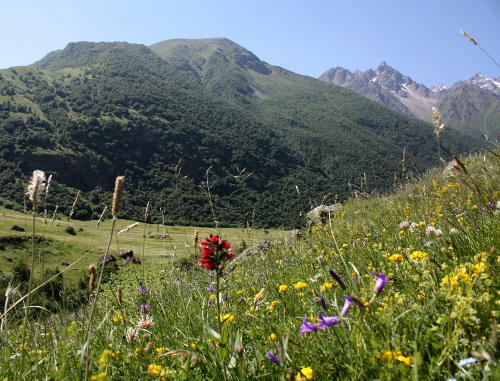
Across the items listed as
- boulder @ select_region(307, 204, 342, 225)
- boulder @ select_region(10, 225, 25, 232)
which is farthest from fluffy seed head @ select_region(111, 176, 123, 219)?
boulder @ select_region(10, 225, 25, 232)

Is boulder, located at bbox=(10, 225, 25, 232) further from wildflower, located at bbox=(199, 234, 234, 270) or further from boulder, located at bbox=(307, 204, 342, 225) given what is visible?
wildflower, located at bbox=(199, 234, 234, 270)

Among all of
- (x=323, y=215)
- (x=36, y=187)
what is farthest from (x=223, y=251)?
(x=323, y=215)

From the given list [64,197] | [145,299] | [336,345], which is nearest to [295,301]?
[336,345]

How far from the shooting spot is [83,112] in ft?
557

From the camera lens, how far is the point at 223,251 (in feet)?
5.18

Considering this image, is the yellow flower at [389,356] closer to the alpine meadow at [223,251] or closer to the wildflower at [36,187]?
the alpine meadow at [223,251]

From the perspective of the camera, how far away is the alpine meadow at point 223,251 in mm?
1374

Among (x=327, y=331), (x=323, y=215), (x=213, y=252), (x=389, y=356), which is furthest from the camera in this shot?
(x=323, y=215)

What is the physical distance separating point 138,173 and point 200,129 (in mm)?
56724

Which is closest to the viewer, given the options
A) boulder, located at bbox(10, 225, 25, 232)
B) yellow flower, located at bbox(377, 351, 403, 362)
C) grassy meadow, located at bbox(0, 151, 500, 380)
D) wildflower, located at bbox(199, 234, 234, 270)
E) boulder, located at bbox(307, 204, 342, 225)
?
yellow flower, located at bbox(377, 351, 403, 362)

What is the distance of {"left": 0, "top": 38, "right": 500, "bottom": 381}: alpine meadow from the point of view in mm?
1374

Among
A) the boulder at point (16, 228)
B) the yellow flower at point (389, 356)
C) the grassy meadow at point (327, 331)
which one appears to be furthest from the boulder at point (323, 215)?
the boulder at point (16, 228)

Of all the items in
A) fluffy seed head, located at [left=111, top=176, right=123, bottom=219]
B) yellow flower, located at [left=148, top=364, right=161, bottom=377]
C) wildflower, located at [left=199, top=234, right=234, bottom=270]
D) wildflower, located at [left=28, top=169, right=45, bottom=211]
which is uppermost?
fluffy seed head, located at [left=111, top=176, right=123, bottom=219]

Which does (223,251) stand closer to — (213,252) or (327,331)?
(213,252)
